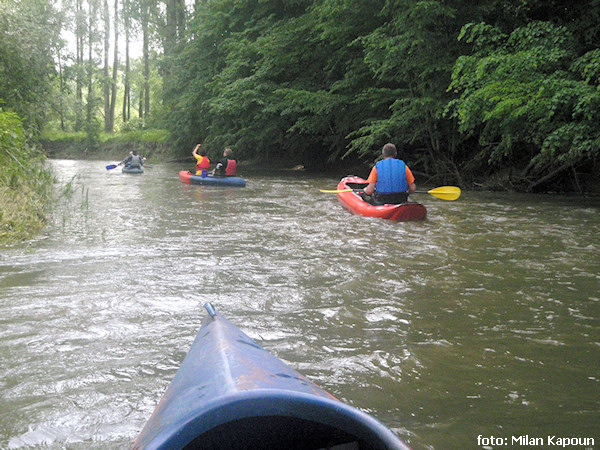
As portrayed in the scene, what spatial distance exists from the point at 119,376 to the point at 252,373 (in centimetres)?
153

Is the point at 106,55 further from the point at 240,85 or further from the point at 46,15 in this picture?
the point at 240,85

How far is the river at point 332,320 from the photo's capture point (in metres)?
2.47

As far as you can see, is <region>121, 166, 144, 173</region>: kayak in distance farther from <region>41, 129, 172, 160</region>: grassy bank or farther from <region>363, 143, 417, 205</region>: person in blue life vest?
<region>363, 143, 417, 205</region>: person in blue life vest

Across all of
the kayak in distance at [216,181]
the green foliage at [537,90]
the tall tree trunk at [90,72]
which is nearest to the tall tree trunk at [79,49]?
the tall tree trunk at [90,72]

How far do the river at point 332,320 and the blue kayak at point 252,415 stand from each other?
825 millimetres

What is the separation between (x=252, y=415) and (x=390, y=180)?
7.42 metres

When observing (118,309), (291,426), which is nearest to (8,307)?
(118,309)

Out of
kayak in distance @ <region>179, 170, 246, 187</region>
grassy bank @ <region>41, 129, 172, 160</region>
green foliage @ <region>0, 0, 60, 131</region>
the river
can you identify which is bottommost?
the river

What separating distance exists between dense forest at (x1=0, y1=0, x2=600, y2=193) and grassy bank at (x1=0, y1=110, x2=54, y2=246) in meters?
0.56

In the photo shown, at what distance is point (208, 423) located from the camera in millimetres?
1353

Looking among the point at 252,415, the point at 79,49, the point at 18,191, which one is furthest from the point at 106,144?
the point at 252,415

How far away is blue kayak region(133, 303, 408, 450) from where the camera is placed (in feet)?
4.46

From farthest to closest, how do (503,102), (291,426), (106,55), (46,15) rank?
(106,55) < (46,15) < (503,102) < (291,426)

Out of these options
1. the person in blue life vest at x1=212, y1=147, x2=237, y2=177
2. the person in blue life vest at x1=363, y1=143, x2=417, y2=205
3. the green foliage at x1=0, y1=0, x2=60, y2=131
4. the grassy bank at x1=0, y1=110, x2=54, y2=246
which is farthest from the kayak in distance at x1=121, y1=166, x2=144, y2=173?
the person in blue life vest at x1=363, y1=143, x2=417, y2=205
